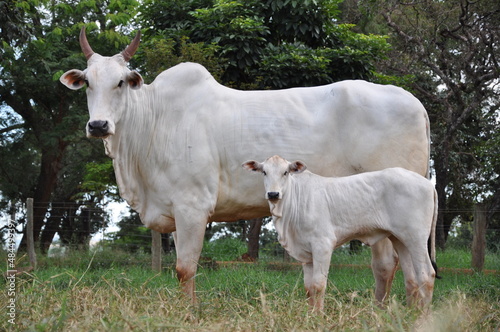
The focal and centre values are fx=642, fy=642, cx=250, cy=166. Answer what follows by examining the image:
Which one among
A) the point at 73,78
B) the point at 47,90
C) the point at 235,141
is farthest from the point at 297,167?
the point at 47,90

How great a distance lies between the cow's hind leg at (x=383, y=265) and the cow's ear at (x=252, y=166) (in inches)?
53.9

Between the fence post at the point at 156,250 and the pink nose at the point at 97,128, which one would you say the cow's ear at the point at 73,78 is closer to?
the pink nose at the point at 97,128

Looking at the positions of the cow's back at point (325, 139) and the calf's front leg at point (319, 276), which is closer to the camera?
the calf's front leg at point (319, 276)

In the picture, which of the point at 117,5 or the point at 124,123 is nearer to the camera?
the point at 124,123

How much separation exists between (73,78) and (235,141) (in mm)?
1671

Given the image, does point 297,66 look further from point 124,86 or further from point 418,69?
point 418,69

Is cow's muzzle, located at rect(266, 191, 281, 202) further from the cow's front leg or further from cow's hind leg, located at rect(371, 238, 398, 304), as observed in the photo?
cow's hind leg, located at rect(371, 238, 398, 304)

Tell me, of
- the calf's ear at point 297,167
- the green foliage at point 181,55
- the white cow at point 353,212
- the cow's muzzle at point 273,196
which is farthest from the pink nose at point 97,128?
the green foliage at point 181,55

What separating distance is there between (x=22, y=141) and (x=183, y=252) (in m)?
12.8

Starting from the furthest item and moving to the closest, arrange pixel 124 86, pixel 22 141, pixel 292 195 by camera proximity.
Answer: pixel 22 141, pixel 124 86, pixel 292 195

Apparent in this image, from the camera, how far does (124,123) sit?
6.26 meters

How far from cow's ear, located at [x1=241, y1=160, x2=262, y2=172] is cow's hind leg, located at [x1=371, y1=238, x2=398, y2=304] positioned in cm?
137

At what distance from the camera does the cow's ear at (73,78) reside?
6.09 m

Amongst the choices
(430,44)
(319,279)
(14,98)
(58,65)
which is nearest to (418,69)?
(430,44)
